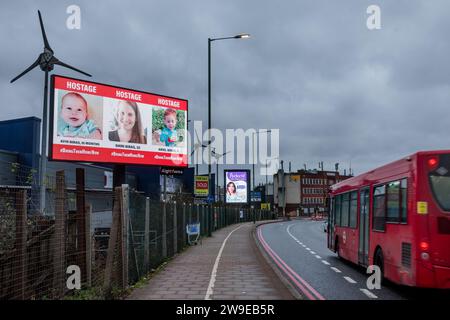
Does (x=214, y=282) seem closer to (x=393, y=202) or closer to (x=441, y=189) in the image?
(x=393, y=202)

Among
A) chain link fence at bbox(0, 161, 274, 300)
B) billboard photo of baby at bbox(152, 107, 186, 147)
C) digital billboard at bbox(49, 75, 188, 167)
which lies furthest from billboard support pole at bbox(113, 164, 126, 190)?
chain link fence at bbox(0, 161, 274, 300)

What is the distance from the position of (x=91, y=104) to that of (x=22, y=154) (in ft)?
43.7

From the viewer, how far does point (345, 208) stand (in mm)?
17094

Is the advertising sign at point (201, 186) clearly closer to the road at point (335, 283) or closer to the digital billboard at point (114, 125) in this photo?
the digital billboard at point (114, 125)

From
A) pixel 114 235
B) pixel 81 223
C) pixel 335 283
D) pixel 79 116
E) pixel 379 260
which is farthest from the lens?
pixel 79 116

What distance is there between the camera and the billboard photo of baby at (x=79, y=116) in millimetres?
19530

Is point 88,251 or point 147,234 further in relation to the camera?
point 147,234

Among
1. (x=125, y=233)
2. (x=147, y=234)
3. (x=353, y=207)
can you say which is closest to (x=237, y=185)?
(x=353, y=207)

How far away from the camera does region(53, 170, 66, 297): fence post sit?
846 cm

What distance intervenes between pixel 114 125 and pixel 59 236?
42.1 ft

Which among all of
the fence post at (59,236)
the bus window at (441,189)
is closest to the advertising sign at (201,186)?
the bus window at (441,189)

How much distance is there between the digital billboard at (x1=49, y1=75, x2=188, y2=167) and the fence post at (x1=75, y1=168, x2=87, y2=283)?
980 centimetres

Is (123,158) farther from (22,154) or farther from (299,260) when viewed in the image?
(22,154)

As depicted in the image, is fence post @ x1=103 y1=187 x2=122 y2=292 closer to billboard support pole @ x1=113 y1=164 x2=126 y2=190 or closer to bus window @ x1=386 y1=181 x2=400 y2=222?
bus window @ x1=386 y1=181 x2=400 y2=222
